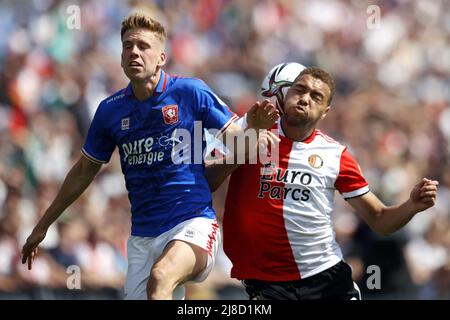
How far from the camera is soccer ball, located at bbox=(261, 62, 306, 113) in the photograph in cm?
688

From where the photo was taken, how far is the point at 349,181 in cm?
678

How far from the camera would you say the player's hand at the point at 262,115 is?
20.0ft

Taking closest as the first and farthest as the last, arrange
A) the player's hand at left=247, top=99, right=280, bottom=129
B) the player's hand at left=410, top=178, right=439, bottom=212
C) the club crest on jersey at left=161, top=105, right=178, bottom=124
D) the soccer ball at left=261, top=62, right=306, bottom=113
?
the player's hand at left=247, top=99, right=280, bottom=129 → the club crest on jersey at left=161, top=105, right=178, bottom=124 → the player's hand at left=410, top=178, right=439, bottom=212 → the soccer ball at left=261, top=62, right=306, bottom=113

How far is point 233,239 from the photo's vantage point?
669cm

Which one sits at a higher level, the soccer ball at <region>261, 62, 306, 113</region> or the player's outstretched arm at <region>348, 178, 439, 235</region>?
the soccer ball at <region>261, 62, 306, 113</region>

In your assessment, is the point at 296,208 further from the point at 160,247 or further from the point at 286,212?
the point at 160,247

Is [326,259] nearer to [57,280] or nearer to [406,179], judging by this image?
[57,280]

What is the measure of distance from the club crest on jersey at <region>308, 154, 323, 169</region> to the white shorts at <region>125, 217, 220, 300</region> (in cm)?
86

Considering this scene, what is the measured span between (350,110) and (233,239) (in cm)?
573
